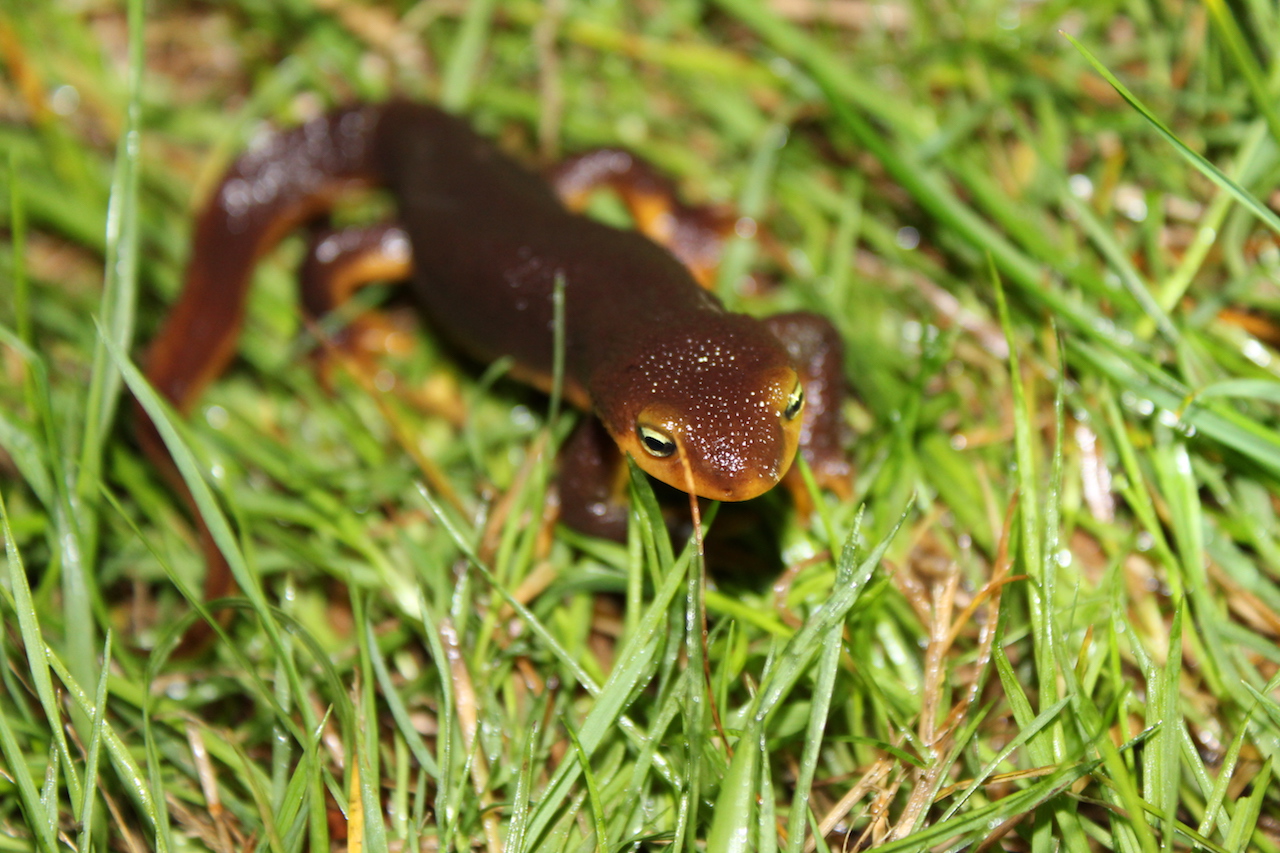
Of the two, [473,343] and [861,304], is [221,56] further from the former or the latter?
[861,304]

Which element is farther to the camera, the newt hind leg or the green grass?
the newt hind leg

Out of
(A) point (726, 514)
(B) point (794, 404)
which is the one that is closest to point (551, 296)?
(A) point (726, 514)

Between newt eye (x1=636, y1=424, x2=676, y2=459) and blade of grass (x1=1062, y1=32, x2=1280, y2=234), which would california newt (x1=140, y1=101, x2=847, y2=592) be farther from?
blade of grass (x1=1062, y1=32, x2=1280, y2=234)

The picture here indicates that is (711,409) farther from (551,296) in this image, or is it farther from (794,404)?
(551,296)

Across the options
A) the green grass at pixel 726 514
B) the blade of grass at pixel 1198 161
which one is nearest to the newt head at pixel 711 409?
the green grass at pixel 726 514

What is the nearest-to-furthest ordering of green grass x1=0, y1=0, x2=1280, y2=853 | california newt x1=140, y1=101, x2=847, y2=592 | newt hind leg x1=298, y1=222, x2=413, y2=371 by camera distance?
1. green grass x1=0, y1=0, x2=1280, y2=853
2. california newt x1=140, y1=101, x2=847, y2=592
3. newt hind leg x1=298, y1=222, x2=413, y2=371

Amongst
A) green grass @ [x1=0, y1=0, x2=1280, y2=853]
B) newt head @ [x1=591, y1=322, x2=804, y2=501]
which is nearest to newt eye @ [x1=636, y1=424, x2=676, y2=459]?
newt head @ [x1=591, y1=322, x2=804, y2=501]

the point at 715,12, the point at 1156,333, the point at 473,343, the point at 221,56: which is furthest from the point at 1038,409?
the point at 221,56
